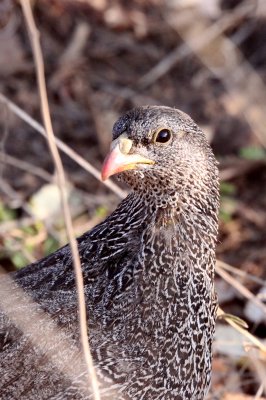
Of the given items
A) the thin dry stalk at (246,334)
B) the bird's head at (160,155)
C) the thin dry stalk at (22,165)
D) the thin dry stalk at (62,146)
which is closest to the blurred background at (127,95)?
the thin dry stalk at (22,165)

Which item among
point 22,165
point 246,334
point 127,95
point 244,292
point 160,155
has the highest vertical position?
point 127,95

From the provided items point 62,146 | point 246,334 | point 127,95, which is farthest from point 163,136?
point 127,95

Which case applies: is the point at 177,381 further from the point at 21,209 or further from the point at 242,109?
the point at 242,109

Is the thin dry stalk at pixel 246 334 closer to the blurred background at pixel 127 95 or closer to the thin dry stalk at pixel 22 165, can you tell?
the blurred background at pixel 127 95

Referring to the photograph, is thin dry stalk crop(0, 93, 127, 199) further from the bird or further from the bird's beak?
the bird's beak

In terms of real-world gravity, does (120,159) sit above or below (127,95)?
below

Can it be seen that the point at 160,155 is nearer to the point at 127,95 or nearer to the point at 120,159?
the point at 120,159

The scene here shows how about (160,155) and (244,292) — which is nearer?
(160,155)
